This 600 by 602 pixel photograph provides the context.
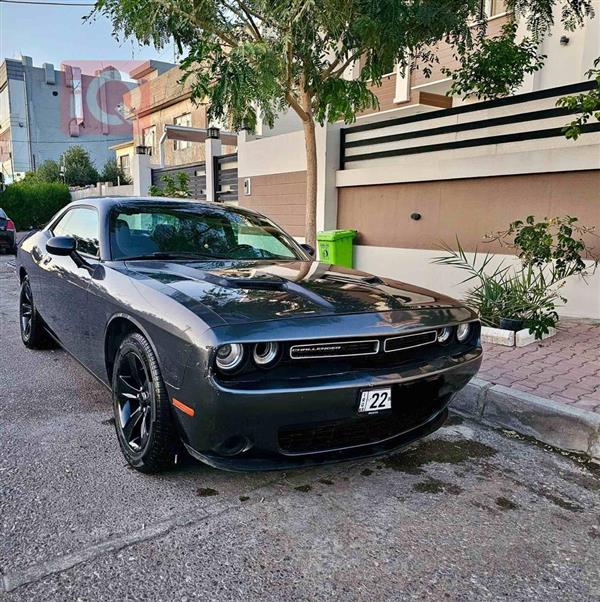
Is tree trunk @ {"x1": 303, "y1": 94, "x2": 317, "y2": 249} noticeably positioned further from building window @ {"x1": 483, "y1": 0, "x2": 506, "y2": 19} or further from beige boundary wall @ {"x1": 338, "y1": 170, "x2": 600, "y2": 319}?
building window @ {"x1": 483, "y1": 0, "x2": 506, "y2": 19}

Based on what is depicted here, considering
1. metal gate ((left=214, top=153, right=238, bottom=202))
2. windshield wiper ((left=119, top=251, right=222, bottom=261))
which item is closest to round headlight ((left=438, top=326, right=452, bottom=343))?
windshield wiper ((left=119, top=251, right=222, bottom=261))

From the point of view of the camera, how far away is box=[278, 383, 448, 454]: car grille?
8.04ft

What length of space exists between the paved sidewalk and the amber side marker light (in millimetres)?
2687

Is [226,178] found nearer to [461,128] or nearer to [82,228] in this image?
[461,128]

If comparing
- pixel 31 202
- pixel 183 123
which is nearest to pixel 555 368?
pixel 183 123

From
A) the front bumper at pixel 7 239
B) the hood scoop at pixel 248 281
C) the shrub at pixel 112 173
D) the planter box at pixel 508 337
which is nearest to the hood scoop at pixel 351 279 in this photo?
the hood scoop at pixel 248 281

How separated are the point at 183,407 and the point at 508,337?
3975 mm

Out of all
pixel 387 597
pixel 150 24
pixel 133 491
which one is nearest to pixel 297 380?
pixel 387 597

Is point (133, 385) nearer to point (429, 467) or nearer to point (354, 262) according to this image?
point (429, 467)

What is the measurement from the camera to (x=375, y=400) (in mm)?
2488

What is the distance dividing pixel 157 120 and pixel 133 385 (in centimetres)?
2448

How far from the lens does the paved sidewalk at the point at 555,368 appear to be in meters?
3.94

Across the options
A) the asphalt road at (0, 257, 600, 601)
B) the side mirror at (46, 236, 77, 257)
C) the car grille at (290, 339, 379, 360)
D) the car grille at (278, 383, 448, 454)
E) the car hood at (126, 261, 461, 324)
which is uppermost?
the side mirror at (46, 236, 77, 257)

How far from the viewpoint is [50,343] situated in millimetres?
5332
